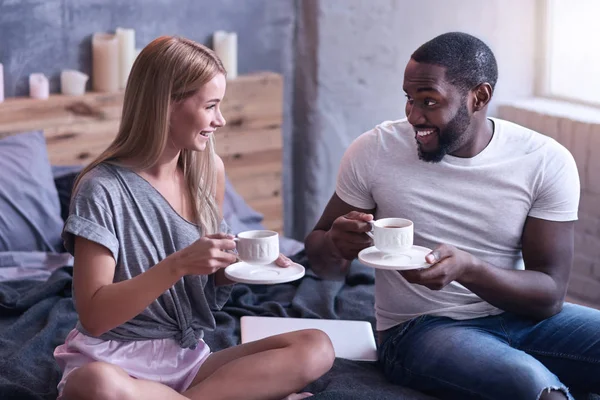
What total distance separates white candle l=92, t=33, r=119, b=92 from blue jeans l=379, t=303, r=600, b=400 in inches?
66.1

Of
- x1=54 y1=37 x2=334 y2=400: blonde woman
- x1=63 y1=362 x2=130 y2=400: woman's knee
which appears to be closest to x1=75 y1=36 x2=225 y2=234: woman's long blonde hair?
x1=54 y1=37 x2=334 y2=400: blonde woman

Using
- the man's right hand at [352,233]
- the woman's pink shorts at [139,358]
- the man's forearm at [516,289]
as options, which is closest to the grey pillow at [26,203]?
the woman's pink shorts at [139,358]

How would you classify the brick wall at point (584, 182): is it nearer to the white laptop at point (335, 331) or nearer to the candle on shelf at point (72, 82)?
the white laptop at point (335, 331)

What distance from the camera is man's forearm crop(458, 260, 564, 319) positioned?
198cm

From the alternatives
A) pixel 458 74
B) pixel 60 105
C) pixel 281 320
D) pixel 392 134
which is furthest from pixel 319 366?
pixel 60 105

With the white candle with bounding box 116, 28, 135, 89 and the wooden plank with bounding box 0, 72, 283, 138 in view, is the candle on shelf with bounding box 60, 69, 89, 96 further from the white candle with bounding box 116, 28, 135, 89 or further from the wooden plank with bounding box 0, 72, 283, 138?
the white candle with bounding box 116, 28, 135, 89

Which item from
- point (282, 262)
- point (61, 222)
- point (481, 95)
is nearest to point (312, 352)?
point (282, 262)

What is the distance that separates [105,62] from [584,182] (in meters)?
1.80

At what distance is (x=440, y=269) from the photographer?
1848 mm

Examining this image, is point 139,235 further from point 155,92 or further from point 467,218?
point 467,218

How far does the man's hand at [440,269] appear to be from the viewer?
184cm

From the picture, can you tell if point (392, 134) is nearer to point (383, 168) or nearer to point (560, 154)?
point (383, 168)

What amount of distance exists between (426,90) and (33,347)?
3.68 ft

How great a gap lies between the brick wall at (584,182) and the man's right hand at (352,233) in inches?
65.2
